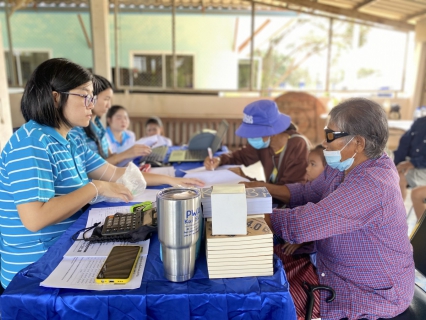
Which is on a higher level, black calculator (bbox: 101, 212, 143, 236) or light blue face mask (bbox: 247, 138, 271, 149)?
light blue face mask (bbox: 247, 138, 271, 149)

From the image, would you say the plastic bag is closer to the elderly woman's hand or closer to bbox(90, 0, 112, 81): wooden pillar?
the elderly woman's hand

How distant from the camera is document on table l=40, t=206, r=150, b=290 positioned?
0.90 metres

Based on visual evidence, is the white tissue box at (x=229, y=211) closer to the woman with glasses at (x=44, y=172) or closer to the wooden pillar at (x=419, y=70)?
the woman with glasses at (x=44, y=172)

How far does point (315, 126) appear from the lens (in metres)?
6.06

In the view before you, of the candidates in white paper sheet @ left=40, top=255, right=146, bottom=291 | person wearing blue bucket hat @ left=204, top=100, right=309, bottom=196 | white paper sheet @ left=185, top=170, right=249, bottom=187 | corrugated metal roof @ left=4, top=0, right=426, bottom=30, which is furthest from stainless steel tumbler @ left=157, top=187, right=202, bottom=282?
corrugated metal roof @ left=4, top=0, right=426, bottom=30

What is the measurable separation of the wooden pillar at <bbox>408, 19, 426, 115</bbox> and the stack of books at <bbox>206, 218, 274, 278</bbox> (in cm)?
737

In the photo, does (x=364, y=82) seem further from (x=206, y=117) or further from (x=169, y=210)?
(x=169, y=210)

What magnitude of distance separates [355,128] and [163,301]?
94 cm

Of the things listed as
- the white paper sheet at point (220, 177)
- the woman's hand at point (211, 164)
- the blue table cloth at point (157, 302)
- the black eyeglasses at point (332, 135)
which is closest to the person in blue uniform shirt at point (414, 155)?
the woman's hand at point (211, 164)

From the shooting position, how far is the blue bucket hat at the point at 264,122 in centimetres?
220

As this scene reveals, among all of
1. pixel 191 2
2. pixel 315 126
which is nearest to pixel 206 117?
pixel 315 126

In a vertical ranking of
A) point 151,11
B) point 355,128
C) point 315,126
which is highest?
point 151,11

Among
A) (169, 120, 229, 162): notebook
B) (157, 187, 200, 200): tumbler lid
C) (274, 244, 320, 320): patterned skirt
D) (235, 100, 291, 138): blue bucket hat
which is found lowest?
(274, 244, 320, 320): patterned skirt

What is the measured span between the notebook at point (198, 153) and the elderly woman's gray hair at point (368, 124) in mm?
1481
